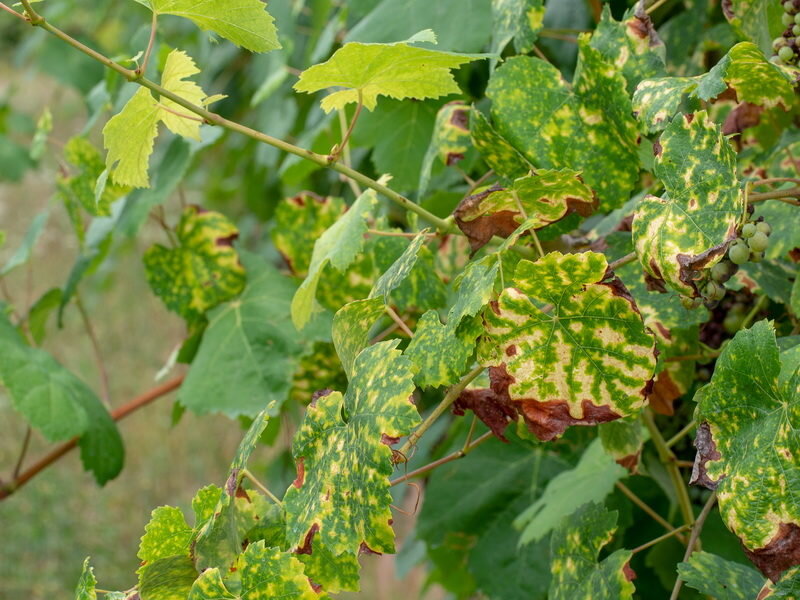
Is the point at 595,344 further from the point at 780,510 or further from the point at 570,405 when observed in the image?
the point at 780,510

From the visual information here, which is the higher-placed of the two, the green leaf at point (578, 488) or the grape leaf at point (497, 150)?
the grape leaf at point (497, 150)

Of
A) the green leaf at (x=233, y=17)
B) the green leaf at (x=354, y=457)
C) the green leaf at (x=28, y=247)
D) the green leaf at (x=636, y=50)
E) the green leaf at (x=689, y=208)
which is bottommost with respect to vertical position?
the green leaf at (x=28, y=247)

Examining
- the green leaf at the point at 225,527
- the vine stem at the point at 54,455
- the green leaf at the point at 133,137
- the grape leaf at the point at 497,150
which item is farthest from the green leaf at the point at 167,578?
the vine stem at the point at 54,455

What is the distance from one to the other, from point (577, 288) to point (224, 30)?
331 mm

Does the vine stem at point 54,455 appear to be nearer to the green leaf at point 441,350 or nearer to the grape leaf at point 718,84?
the green leaf at point 441,350

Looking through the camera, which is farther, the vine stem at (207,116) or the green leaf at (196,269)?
the green leaf at (196,269)

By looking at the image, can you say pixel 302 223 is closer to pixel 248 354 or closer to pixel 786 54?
pixel 248 354

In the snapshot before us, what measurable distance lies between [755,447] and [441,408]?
0.68 ft

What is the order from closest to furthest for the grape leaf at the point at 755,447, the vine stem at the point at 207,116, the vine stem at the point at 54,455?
the grape leaf at the point at 755,447
the vine stem at the point at 207,116
the vine stem at the point at 54,455

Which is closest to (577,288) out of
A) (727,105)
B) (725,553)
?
(727,105)

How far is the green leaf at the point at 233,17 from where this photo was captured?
0.70 metres

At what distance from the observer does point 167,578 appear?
649mm

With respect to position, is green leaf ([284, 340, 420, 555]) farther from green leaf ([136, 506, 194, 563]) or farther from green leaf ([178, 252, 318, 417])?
green leaf ([178, 252, 318, 417])

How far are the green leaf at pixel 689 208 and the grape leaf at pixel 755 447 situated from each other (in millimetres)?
57
